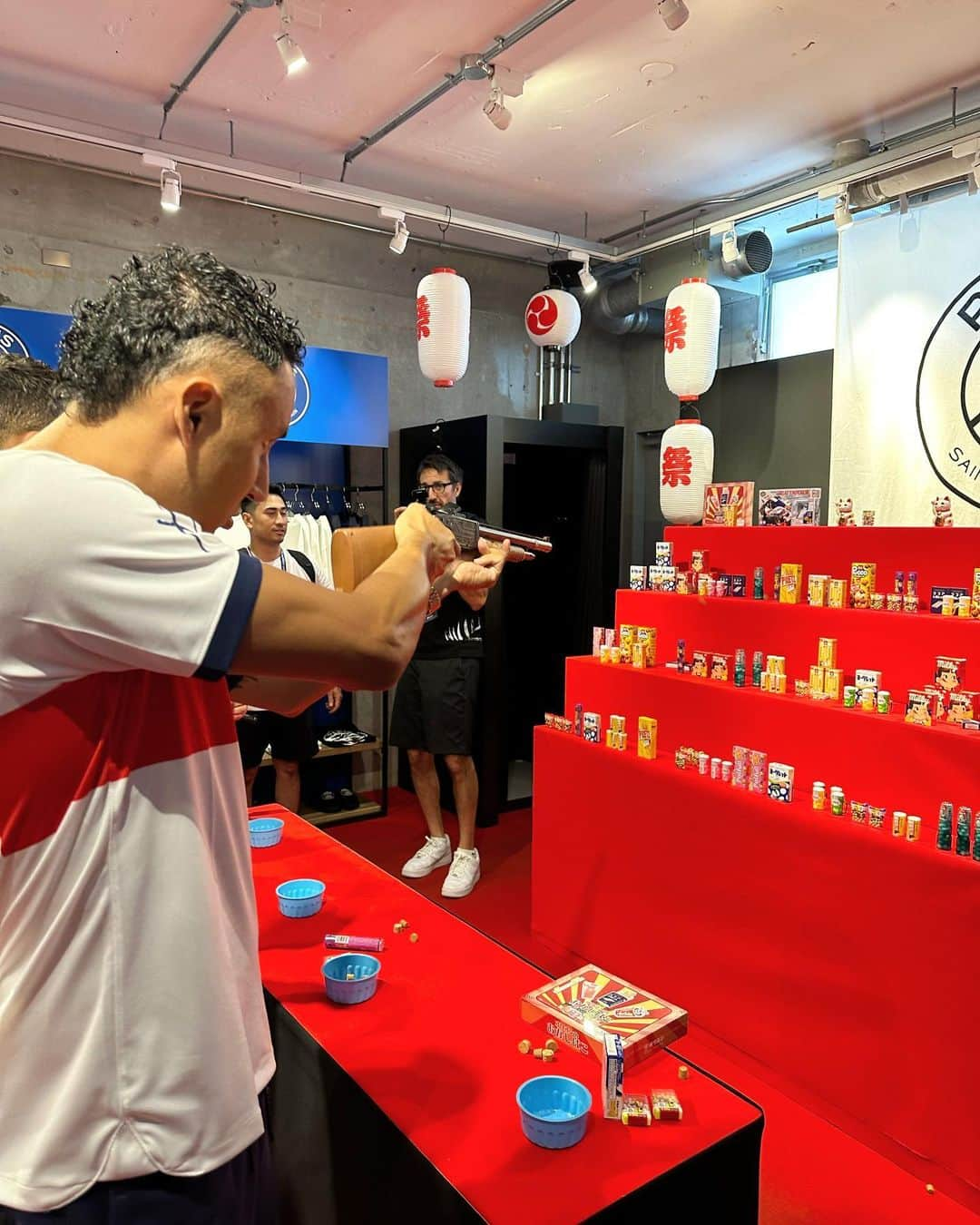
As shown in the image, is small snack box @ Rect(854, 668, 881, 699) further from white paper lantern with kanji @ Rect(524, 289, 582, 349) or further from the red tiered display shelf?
white paper lantern with kanji @ Rect(524, 289, 582, 349)

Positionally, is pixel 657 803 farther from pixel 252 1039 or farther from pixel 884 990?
pixel 252 1039

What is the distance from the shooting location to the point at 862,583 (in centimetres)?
259

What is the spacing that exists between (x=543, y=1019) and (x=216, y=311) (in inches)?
48.7

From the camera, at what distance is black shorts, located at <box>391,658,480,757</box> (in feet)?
13.3

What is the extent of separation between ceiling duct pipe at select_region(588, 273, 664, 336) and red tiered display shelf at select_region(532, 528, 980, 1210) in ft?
9.22

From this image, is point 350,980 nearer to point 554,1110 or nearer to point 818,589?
point 554,1110

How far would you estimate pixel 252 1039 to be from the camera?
0.94 metres

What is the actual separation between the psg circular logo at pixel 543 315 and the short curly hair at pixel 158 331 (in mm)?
4062

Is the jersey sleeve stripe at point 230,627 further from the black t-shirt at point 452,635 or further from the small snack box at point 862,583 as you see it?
the black t-shirt at point 452,635

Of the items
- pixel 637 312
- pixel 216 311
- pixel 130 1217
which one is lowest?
pixel 130 1217

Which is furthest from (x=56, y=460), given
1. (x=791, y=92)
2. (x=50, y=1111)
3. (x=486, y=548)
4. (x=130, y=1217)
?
(x=791, y=92)

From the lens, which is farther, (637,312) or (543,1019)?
(637,312)

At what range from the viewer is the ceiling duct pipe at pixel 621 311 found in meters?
5.45

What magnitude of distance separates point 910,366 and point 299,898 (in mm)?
3532
